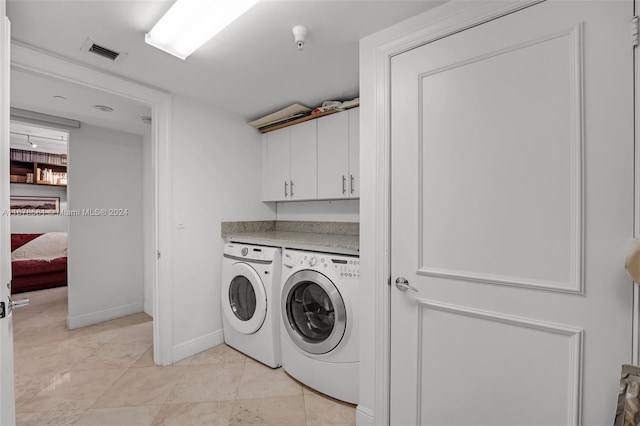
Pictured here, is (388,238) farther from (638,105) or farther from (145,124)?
(145,124)

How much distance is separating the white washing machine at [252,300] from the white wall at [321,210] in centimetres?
76

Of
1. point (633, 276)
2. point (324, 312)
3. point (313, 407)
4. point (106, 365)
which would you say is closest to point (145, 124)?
point (106, 365)

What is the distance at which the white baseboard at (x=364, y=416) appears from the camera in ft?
4.91

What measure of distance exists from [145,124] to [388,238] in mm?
2915

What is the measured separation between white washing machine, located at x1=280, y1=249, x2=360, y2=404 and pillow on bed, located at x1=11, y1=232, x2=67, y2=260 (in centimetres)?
480

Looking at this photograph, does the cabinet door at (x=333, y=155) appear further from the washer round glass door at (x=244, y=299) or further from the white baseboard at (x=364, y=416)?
the white baseboard at (x=364, y=416)

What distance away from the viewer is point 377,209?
1.46 meters

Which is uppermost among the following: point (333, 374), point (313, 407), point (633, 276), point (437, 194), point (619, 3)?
point (619, 3)

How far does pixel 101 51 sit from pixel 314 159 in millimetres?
1594

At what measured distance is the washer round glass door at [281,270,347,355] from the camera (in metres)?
1.73

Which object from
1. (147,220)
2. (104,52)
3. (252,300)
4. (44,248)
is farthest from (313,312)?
(44,248)

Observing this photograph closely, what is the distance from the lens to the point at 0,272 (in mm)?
1011

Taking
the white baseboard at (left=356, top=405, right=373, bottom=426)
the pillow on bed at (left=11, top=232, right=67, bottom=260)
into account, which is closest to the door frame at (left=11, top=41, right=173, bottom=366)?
the white baseboard at (left=356, top=405, right=373, bottom=426)

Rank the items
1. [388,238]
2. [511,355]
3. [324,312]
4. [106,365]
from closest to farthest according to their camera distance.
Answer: [511,355] < [388,238] < [324,312] < [106,365]
